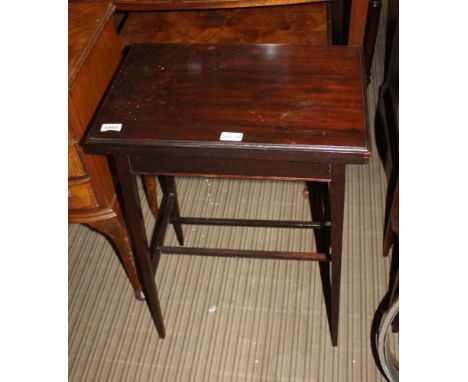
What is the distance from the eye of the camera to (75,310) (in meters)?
1.63

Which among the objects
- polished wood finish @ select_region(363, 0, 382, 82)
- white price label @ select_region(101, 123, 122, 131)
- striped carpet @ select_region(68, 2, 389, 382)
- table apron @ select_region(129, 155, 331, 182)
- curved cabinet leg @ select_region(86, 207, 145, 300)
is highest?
white price label @ select_region(101, 123, 122, 131)

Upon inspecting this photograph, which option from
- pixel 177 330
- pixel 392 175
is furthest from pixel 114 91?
pixel 392 175

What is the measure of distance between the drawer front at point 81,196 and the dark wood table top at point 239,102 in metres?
0.25

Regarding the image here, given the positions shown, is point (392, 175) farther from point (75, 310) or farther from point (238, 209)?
point (75, 310)

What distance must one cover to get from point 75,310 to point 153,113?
2.76 feet

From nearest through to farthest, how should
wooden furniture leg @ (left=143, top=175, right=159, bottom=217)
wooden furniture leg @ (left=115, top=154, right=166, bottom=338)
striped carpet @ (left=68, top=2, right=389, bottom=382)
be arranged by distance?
1. wooden furniture leg @ (left=115, top=154, right=166, bottom=338)
2. striped carpet @ (left=68, top=2, right=389, bottom=382)
3. wooden furniture leg @ (left=143, top=175, right=159, bottom=217)

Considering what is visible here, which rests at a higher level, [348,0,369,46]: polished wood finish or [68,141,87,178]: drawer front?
[348,0,369,46]: polished wood finish

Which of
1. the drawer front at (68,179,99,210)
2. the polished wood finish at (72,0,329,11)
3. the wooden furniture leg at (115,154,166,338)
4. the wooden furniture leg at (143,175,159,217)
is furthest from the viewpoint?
the wooden furniture leg at (143,175,159,217)

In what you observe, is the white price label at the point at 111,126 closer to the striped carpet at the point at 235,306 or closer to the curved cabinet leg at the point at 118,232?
the curved cabinet leg at the point at 118,232

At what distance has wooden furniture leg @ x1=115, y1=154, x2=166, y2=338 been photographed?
1068 mm

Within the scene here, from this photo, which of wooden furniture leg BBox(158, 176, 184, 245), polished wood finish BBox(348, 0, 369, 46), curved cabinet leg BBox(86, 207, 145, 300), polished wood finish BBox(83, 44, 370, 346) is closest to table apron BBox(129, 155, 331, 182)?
polished wood finish BBox(83, 44, 370, 346)

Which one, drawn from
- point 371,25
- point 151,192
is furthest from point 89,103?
point 371,25

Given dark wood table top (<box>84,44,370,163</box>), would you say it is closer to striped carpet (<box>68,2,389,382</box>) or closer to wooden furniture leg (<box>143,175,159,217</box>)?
wooden furniture leg (<box>143,175,159,217</box>)

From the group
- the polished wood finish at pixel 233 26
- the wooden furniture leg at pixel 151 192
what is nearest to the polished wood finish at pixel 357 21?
the polished wood finish at pixel 233 26
